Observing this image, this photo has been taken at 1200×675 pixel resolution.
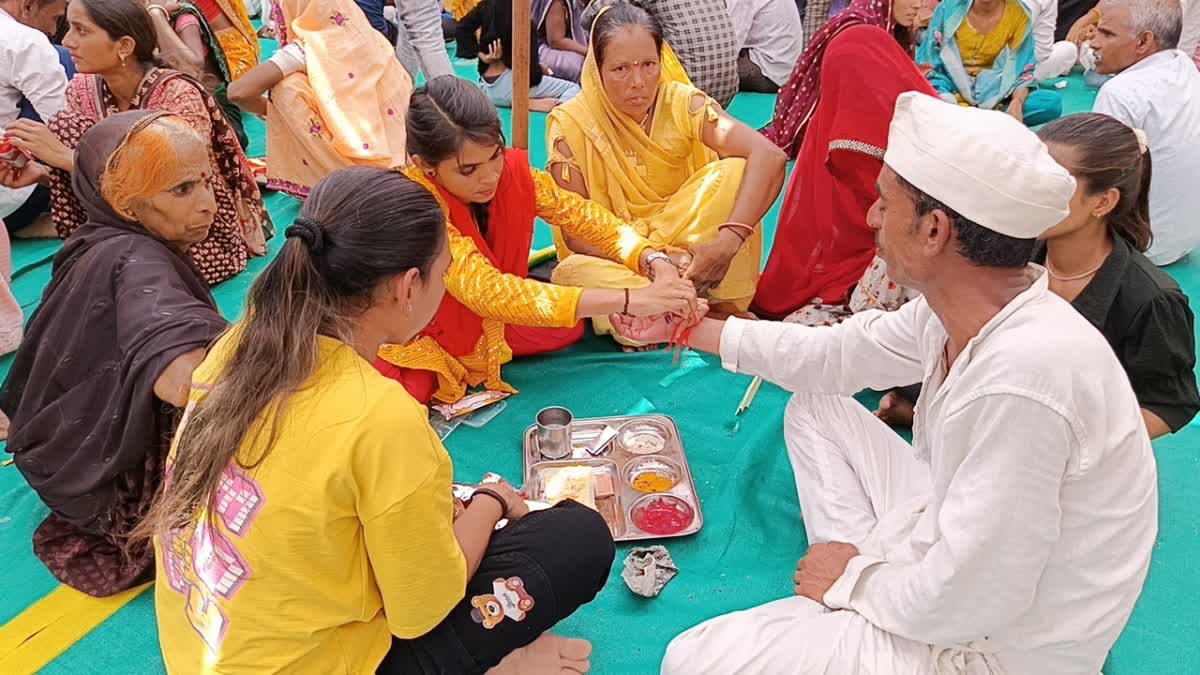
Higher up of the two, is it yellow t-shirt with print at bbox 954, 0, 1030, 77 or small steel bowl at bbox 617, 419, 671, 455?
yellow t-shirt with print at bbox 954, 0, 1030, 77

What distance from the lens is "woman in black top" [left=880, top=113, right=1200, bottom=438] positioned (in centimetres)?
209

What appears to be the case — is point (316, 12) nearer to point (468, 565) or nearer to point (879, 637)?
point (468, 565)

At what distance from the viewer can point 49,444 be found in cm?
217

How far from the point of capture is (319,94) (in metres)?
4.38

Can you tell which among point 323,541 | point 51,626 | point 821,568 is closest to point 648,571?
point 821,568

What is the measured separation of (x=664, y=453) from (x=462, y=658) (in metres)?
1.12

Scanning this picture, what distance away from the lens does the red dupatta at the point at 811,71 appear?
3203mm

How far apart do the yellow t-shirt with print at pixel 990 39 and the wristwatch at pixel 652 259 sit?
3.23 meters

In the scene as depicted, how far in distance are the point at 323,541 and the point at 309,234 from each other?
1.64ft

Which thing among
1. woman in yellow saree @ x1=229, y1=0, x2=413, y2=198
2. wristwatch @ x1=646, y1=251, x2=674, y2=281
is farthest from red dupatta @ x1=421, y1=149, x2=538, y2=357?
woman in yellow saree @ x1=229, y1=0, x2=413, y2=198

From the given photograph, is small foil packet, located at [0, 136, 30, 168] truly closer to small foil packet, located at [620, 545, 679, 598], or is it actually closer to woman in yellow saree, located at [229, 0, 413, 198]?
woman in yellow saree, located at [229, 0, 413, 198]

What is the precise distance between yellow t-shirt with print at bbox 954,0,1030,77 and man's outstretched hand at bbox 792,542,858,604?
419 cm

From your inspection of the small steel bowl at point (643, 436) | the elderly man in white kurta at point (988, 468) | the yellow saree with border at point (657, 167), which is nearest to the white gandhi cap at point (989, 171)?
the elderly man in white kurta at point (988, 468)

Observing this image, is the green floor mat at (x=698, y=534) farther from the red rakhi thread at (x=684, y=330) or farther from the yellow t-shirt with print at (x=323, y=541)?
the yellow t-shirt with print at (x=323, y=541)
